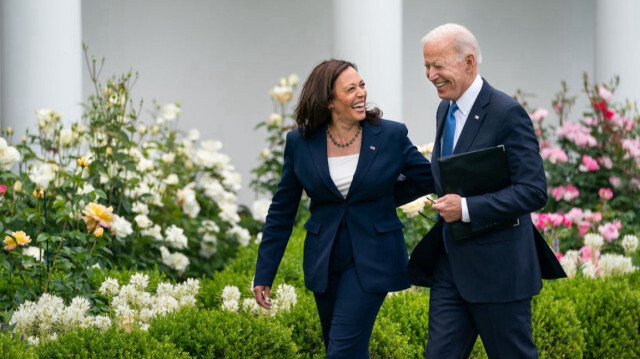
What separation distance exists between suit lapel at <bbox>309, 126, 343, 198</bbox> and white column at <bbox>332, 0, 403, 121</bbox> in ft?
11.3

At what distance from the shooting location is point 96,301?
172 inches

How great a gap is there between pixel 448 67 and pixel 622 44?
4955 mm

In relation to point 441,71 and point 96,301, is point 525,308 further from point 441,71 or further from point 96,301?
point 96,301

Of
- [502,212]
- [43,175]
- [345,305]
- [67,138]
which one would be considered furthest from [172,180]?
[502,212]

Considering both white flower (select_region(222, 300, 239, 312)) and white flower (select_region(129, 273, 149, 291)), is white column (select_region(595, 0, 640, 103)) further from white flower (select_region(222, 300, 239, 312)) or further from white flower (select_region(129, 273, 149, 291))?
white flower (select_region(129, 273, 149, 291))

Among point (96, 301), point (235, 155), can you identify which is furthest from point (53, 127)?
point (235, 155)

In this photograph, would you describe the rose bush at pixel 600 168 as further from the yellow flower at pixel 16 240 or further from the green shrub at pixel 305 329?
the yellow flower at pixel 16 240

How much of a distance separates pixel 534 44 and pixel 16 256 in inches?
269

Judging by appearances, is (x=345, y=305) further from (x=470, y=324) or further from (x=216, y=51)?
(x=216, y=51)

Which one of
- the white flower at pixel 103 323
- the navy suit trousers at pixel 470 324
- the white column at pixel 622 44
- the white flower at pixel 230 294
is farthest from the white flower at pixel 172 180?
the white column at pixel 622 44

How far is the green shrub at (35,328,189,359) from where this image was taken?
3.44 metres

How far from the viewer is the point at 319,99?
351 centimetres

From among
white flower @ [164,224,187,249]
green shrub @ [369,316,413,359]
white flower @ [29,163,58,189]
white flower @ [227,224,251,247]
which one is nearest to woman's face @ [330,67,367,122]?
green shrub @ [369,316,413,359]

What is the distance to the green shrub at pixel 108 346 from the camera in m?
3.44
